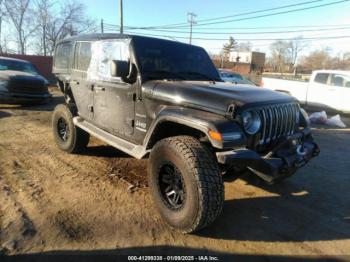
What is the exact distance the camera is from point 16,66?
11625mm

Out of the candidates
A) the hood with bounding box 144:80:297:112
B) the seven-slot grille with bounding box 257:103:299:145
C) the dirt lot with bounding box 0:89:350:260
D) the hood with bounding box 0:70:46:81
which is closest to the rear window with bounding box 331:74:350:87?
the dirt lot with bounding box 0:89:350:260

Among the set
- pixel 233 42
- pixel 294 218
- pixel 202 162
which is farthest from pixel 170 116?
pixel 233 42

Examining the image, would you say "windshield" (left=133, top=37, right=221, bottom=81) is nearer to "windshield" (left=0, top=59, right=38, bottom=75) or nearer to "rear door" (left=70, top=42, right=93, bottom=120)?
"rear door" (left=70, top=42, right=93, bottom=120)

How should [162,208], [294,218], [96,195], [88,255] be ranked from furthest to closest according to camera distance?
[96,195], [294,218], [162,208], [88,255]

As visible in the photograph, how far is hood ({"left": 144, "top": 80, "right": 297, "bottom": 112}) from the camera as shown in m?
3.06

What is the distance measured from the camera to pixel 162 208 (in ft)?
10.8

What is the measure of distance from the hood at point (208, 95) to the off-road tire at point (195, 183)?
0.41m

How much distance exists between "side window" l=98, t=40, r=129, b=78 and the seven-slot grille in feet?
6.32

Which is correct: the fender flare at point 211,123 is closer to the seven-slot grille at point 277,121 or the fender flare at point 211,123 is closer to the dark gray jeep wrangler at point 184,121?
the dark gray jeep wrangler at point 184,121

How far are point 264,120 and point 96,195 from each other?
89.1 inches

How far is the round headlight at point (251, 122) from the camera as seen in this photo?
300 cm

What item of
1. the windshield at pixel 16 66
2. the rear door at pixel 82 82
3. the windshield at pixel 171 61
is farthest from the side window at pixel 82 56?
the windshield at pixel 16 66

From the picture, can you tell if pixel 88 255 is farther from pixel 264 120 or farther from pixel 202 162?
pixel 264 120

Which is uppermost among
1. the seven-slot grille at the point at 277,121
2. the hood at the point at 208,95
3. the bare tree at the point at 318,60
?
the bare tree at the point at 318,60
